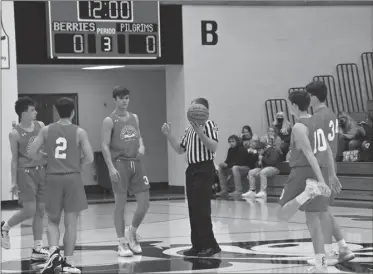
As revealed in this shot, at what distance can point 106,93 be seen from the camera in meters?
21.0

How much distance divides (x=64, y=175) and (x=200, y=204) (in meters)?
1.72

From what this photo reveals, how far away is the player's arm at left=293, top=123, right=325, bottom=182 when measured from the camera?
284 inches

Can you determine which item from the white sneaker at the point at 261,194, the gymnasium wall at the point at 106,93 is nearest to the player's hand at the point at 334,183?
the white sneaker at the point at 261,194

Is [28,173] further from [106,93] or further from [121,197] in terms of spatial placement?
[106,93]

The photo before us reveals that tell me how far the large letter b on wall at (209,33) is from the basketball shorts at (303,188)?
11.6 meters

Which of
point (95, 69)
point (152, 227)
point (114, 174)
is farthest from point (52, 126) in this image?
point (95, 69)

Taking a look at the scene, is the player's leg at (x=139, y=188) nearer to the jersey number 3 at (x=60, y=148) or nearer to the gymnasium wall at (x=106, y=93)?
the jersey number 3 at (x=60, y=148)

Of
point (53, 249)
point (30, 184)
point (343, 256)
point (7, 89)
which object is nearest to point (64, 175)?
point (53, 249)

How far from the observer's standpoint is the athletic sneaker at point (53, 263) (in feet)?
25.1

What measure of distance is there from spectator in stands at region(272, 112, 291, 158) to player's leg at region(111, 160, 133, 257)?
930 cm

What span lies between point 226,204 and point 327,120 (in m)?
8.51

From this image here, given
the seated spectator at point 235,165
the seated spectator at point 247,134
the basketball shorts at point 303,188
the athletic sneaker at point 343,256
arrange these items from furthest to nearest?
1. the seated spectator at point 247,134
2. the seated spectator at point 235,165
3. the athletic sneaker at point 343,256
4. the basketball shorts at point 303,188

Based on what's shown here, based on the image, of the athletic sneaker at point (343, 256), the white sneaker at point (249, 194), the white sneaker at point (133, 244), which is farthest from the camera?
the white sneaker at point (249, 194)

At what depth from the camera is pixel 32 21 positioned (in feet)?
56.2
